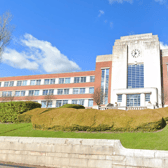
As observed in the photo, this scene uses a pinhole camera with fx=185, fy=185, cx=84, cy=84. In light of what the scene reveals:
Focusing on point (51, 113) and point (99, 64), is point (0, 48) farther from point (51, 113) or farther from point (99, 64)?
point (99, 64)

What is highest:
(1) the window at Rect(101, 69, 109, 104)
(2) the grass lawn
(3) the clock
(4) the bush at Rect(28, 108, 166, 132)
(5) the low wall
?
(3) the clock

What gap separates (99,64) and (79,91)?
7.98 m

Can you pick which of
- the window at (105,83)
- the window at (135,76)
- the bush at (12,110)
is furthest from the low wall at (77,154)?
the window at (135,76)

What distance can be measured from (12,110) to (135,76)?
2836 centimetres

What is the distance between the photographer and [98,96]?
38.2 metres

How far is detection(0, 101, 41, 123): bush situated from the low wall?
635 centimetres

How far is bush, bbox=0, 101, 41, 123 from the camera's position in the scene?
16.9 metres

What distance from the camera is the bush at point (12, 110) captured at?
664 inches

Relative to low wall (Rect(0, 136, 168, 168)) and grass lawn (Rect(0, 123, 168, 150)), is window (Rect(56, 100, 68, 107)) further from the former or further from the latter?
low wall (Rect(0, 136, 168, 168))

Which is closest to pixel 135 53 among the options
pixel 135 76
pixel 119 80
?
pixel 135 76

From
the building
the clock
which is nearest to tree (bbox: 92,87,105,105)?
the building

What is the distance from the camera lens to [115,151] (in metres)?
7.98

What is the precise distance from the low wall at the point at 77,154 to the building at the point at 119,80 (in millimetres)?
24989

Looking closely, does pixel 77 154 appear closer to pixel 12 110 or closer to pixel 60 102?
pixel 12 110
